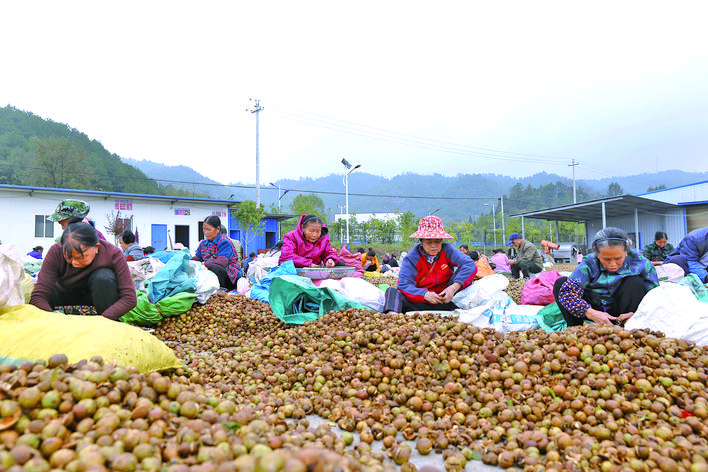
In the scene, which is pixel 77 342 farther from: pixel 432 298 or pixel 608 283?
pixel 608 283

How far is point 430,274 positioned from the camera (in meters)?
4.40

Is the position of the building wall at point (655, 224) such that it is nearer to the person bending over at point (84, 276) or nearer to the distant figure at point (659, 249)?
the distant figure at point (659, 249)

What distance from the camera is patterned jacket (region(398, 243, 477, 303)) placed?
4.31 metres

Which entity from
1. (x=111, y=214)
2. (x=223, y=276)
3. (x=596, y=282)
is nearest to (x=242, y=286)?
(x=223, y=276)

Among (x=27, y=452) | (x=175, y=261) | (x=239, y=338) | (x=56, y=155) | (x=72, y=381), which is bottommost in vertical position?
(x=239, y=338)

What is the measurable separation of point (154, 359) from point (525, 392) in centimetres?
214

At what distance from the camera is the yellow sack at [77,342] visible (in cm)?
215

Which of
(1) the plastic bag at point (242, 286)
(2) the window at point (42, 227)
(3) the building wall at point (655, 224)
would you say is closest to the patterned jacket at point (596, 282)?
(1) the plastic bag at point (242, 286)

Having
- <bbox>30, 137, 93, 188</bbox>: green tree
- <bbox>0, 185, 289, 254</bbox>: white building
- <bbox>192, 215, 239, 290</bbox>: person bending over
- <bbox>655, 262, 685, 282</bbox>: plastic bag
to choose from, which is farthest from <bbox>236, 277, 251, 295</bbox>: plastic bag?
<bbox>30, 137, 93, 188</bbox>: green tree

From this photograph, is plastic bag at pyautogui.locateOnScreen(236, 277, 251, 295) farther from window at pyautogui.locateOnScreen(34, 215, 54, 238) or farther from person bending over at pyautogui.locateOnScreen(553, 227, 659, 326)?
window at pyautogui.locateOnScreen(34, 215, 54, 238)

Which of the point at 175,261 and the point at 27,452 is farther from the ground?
the point at 175,261

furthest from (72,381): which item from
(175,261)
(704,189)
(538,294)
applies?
(704,189)

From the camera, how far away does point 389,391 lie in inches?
95.6

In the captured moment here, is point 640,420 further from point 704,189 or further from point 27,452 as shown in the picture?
point 704,189
